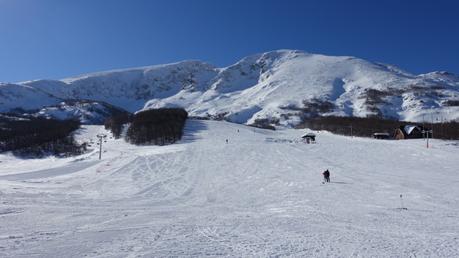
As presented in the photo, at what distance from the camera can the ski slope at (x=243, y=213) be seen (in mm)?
16078

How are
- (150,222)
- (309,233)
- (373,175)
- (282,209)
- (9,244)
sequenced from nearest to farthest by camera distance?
1. (9,244)
2. (309,233)
3. (150,222)
4. (282,209)
5. (373,175)

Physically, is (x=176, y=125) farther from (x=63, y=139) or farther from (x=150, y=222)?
(x=150, y=222)

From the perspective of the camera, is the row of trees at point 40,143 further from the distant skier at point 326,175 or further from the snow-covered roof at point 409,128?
the distant skier at point 326,175

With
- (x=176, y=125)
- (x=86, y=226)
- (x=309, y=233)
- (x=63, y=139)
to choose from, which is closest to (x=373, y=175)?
(x=309, y=233)

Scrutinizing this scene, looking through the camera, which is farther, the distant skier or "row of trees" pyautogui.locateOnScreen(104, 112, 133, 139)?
"row of trees" pyautogui.locateOnScreen(104, 112, 133, 139)

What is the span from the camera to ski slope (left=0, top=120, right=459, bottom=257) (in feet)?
52.7

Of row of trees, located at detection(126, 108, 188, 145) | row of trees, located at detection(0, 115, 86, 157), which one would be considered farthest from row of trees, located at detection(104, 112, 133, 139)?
row of trees, located at detection(0, 115, 86, 157)

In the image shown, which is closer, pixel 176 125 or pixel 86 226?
pixel 86 226

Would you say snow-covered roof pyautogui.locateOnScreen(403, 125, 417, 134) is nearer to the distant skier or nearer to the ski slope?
the ski slope

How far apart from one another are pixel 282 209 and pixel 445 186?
729 inches

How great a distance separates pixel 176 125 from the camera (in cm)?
12950

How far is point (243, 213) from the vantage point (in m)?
25.2

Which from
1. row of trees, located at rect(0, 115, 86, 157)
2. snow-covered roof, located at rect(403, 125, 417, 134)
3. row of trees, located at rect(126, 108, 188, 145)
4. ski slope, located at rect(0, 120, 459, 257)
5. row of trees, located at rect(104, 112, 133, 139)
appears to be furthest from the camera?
row of trees, located at rect(104, 112, 133, 139)

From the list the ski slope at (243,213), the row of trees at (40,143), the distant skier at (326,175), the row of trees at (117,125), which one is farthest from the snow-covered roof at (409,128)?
the row of trees at (40,143)
